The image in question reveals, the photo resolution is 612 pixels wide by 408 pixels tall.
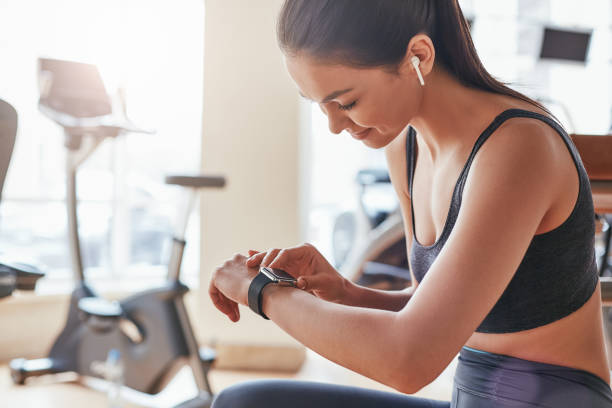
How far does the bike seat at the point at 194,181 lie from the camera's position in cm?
227

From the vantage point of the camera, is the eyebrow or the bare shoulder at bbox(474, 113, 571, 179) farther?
the eyebrow

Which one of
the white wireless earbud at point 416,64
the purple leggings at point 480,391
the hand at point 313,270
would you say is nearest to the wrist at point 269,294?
the hand at point 313,270

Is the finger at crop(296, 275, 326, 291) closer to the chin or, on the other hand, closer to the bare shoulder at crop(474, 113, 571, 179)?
the chin

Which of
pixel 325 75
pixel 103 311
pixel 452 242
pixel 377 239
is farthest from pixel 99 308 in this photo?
pixel 452 242

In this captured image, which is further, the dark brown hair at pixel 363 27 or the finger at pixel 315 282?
the finger at pixel 315 282

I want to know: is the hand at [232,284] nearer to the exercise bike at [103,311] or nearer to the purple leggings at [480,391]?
the purple leggings at [480,391]

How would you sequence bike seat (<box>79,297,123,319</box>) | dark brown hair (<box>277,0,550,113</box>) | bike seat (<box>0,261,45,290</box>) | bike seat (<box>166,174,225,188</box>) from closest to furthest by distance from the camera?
1. dark brown hair (<box>277,0,550,113</box>)
2. bike seat (<box>0,261,45,290</box>)
3. bike seat (<box>166,174,225,188</box>)
4. bike seat (<box>79,297,123,319</box>)

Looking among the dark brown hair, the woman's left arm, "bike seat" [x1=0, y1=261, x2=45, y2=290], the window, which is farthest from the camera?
the window

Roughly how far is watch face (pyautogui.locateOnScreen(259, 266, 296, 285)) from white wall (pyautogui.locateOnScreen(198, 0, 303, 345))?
1.99 meters

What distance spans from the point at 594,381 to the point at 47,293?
3.04 m

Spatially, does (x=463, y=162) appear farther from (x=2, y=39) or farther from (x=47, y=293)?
(x=2, y=39)

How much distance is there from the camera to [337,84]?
2.59ft

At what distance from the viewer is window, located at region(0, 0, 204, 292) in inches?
130

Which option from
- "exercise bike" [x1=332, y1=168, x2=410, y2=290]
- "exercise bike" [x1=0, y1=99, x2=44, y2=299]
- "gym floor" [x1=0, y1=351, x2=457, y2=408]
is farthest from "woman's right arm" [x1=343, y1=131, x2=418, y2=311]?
"exercise bike" [x1=332, y1=168, x2=410, y2=290]
